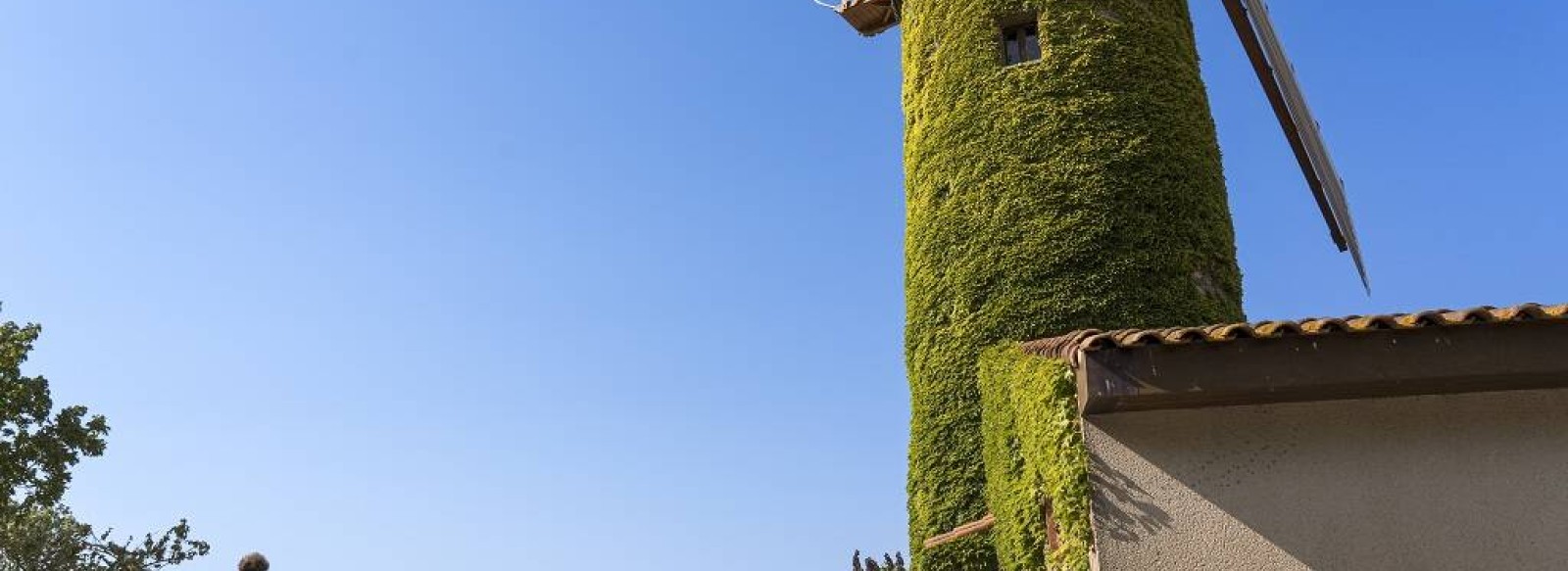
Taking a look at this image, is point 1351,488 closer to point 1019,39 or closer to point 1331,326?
point 1331,326

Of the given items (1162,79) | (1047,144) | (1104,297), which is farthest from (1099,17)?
(1104,297)

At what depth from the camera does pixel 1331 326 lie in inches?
228

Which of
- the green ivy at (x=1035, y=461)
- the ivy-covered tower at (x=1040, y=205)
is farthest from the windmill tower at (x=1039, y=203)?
the green ivy at (x=1035, y=461)

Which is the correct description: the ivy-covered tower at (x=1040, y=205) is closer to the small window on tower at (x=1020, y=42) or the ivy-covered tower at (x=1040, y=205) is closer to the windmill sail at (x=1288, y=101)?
the small window on tower at (x=1020, y=42)

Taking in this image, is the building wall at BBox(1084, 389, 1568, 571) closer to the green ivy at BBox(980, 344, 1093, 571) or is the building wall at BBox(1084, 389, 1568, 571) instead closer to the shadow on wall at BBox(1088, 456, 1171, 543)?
the shadow on wall at BBox(1088, 456, 1171, 543)

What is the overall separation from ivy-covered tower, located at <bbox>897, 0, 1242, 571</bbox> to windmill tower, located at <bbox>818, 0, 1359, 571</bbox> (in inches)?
0.6

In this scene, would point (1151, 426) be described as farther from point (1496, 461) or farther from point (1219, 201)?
point (1219, 201)

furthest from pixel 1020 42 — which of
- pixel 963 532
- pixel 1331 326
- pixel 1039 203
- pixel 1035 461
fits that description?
pixel 1331 326

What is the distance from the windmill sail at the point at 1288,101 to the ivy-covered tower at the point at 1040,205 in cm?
351

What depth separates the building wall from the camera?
5.81m

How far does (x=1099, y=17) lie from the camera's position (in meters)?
12.1

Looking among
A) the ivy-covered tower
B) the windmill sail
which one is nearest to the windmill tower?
the ivy-covered tower

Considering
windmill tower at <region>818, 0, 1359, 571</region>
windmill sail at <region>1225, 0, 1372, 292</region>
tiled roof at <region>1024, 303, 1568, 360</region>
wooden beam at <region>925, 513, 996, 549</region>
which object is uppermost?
windmill sail at <region>1225, 0, 1372, 292</region>

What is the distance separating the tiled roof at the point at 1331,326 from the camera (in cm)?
567
